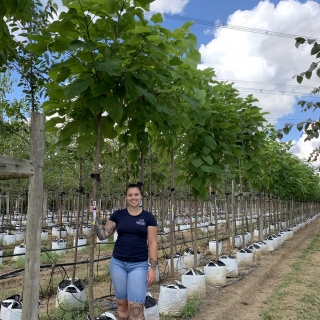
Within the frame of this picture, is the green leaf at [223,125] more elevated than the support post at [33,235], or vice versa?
the green leaf at [223,125]

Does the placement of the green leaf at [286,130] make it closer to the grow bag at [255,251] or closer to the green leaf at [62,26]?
the green leaf at [62,26]

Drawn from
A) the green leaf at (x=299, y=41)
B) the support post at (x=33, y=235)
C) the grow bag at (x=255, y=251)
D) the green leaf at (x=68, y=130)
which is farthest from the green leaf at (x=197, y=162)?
the grow bag at (x=255, y=251)

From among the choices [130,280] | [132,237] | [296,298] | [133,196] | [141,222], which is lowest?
[296,298]

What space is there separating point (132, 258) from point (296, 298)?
4.23 metres

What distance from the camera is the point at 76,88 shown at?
91.0 inches

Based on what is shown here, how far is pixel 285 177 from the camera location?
50.4 ft

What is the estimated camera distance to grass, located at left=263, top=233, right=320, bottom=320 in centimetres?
523

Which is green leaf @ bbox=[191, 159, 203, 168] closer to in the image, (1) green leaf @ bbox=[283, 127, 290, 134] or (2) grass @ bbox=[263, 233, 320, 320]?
(2) grass @ bbox=[263, 233, 320, 320]

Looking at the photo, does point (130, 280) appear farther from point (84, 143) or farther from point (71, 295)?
point (71, 295)

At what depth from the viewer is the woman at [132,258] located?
3.05 meters

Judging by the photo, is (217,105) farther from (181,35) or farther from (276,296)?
(276,296)

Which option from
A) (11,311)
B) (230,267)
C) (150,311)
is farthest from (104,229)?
(230,267)

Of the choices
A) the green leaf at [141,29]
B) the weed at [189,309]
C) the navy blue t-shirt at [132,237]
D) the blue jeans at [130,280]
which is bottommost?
the weed at [189,309]

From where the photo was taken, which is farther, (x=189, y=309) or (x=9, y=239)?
(x=9, y=239)
